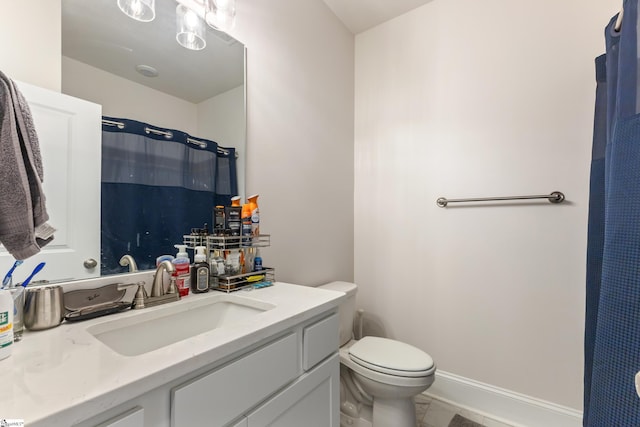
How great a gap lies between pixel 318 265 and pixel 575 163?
1.40 meters

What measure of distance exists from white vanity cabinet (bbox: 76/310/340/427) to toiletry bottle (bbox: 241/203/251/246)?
431mm

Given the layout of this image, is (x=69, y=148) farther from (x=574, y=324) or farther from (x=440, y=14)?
(x=574, y=324)

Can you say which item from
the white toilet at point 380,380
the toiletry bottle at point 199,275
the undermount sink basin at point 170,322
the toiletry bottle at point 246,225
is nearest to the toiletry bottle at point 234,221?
the toiletry bottle at point 246,225

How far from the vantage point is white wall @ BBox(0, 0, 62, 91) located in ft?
2.34

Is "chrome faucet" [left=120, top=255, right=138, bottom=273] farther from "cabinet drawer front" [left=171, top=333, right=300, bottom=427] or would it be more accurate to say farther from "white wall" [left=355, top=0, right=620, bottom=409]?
"white wall" [left=355, top=0, right=620, bottom=409]

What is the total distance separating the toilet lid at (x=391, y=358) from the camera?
123cm

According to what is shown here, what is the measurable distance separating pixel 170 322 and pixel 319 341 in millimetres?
459

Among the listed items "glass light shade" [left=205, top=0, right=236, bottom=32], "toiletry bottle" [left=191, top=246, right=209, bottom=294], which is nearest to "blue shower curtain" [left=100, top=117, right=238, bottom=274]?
"toiletry bottle" [left=191, top=246, right=209, bottom=294]

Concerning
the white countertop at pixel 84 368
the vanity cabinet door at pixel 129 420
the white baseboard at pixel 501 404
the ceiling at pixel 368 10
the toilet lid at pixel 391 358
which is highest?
the ceiling at pixel 368 10

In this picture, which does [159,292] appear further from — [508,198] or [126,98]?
[508,198]

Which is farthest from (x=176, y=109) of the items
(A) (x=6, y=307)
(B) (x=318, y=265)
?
(B) (x=318, y=265)

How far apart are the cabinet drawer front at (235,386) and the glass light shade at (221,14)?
1230 mm

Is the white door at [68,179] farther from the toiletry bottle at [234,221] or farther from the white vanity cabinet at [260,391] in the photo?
the white vanity cabinet at [260,391]

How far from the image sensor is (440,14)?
1736 millimetres
